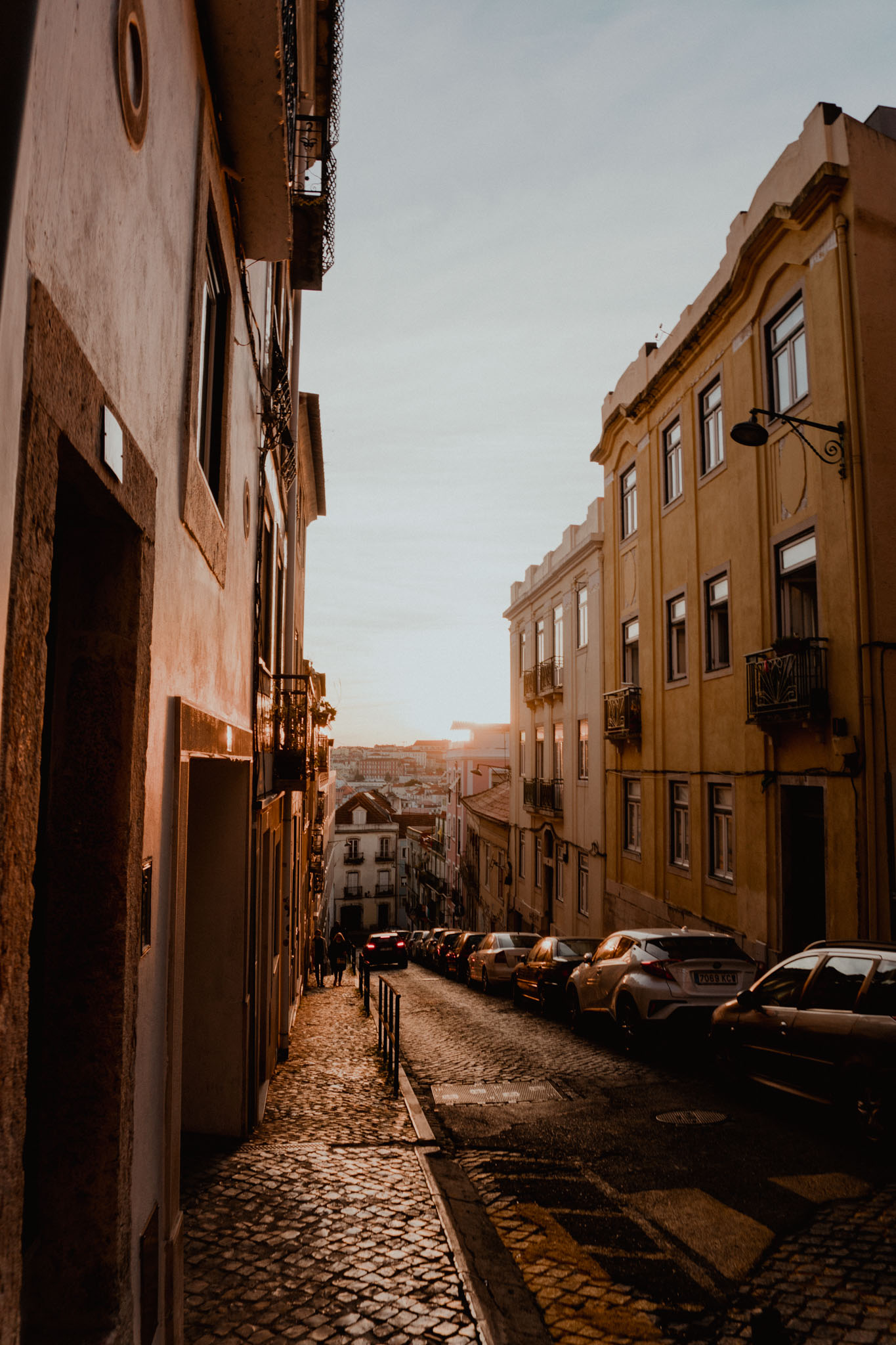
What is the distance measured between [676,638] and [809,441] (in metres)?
6.57

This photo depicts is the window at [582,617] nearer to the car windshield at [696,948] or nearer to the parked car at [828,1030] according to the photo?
the car windshield at [696,948]

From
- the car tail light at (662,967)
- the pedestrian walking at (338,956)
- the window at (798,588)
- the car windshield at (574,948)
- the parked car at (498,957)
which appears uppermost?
the window at (798,588)

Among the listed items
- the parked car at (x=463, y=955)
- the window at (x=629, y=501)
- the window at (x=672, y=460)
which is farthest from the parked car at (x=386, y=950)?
the window at (x=672, y=460)

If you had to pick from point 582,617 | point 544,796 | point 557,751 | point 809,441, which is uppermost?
point 582,617

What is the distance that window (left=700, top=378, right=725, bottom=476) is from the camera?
17.0 m

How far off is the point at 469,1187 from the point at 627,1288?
6.29ft

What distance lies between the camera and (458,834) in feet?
175

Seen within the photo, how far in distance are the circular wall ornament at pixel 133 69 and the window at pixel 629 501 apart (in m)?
19.1

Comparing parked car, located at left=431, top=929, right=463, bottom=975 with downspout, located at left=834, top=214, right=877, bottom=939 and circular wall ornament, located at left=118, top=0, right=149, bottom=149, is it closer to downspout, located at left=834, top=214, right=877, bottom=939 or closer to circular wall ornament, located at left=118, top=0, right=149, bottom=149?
downspout, located at left=834, top=214, right=877, bottom=939

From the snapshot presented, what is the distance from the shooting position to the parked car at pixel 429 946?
105 feet

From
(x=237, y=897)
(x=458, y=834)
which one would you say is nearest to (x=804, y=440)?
(x=237, y=897)

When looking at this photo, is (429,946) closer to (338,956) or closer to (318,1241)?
(338,956)

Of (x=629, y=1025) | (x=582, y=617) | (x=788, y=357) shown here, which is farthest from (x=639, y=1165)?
(x=582, y=617)

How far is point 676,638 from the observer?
19.1 m
